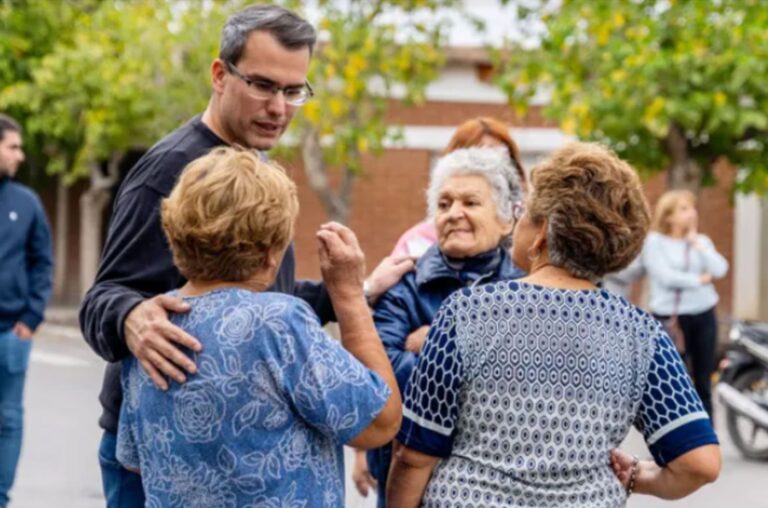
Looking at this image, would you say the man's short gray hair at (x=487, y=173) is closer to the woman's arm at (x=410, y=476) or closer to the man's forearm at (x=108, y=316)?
the woman's arm at (x=410, y=476)

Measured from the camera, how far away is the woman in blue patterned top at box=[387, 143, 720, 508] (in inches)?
124

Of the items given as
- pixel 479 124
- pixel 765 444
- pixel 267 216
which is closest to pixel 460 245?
pixel 479 124

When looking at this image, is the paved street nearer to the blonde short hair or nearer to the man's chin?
the man's chin

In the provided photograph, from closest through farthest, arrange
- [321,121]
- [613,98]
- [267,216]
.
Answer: [267,216]
[613,98]
[321,121]

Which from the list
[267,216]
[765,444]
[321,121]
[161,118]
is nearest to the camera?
[267,216]

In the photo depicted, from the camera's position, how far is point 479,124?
464 centimetres

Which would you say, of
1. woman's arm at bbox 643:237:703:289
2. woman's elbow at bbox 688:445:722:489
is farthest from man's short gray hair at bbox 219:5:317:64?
woman's arm at bbox 643:237:703:289

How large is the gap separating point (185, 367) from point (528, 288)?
79cm

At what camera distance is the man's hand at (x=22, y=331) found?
7.34 m

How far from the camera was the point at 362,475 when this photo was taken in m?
4.53

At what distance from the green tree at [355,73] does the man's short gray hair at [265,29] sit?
1305 centimetres

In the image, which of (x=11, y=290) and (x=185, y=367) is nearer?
(x=185, y=367)

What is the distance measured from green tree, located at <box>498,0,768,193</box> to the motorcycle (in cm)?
331

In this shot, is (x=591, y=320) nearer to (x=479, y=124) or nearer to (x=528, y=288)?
(x=528, y=288)
